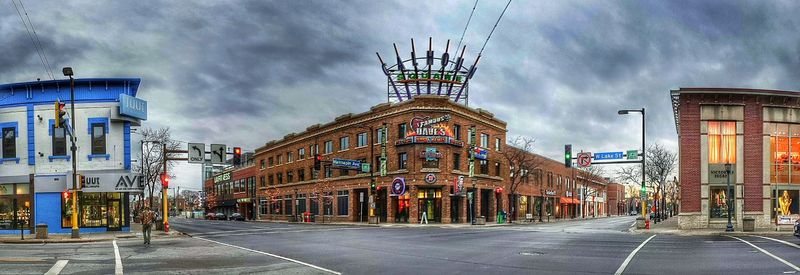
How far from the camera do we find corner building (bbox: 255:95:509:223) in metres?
57.7

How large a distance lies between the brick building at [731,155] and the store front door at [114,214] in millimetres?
38026

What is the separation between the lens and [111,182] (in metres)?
39.0

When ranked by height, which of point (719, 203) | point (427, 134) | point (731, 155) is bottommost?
point (719, 203)

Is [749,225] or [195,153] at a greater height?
[195,153]

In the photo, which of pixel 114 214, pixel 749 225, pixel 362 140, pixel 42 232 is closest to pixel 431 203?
pixel 362 140

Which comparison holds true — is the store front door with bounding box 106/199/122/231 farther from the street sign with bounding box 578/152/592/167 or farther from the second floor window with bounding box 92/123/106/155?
the street sign with bounding box 578/152/592/167

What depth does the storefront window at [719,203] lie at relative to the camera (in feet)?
135

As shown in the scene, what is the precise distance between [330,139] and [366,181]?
10.6 m

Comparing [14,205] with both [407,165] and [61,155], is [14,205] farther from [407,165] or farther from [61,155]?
[407,165]

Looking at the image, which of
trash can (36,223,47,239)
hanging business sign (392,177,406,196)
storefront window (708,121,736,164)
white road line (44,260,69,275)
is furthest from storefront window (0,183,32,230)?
storefront window (708,121,736,164)

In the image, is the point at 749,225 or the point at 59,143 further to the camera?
the point at 59,143

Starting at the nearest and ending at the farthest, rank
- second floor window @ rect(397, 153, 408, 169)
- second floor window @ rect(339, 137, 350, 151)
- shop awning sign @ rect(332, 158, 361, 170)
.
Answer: shop awning sign @ rect(332, 158, 361, 170) → second floor window @ rect(397, 153, 408, 169) → second floor window @ rect(339, 137, 350, 151)

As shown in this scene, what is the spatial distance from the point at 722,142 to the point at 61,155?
1749 inches

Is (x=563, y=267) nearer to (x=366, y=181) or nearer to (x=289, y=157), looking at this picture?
(x=366, y=181)
